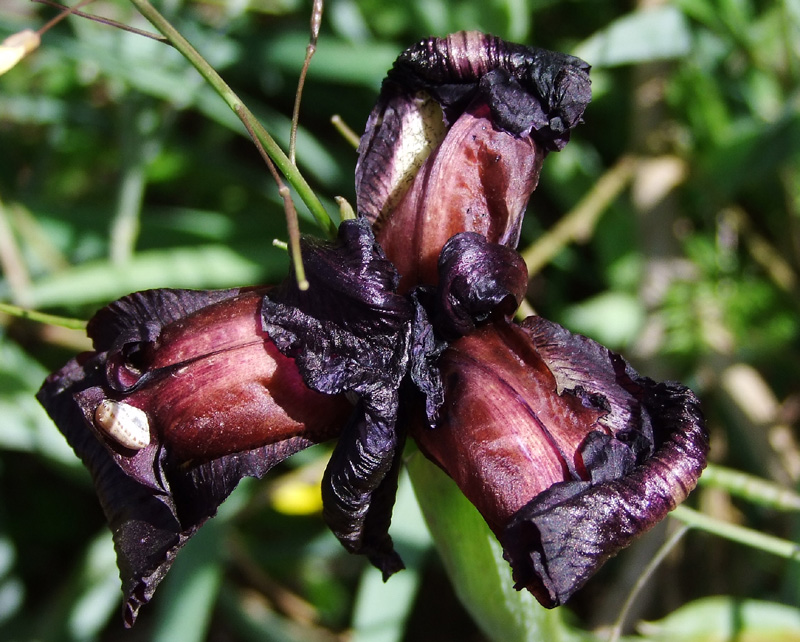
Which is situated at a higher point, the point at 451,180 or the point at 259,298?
the point at 451,180

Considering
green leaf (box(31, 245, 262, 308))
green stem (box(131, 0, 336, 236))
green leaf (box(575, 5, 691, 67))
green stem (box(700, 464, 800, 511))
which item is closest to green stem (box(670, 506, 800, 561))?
green stem (box(700, 464, 800, 511))

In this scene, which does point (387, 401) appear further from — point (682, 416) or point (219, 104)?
point (219, 104)

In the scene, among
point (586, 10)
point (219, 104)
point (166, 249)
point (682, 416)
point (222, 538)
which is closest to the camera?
point (682, 416)

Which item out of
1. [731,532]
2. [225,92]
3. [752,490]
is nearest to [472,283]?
[225,92]

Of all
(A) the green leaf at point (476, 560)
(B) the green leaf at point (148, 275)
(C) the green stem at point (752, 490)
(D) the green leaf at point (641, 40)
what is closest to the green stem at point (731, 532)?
(C) the green stem at point (752, 490)

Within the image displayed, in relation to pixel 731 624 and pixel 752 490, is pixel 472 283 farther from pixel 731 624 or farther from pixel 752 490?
pixel 731 624

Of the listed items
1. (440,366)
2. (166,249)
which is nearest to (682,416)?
(440,366)

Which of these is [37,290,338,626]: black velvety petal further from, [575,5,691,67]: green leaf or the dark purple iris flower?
[575,5,691,67]: green leaf
